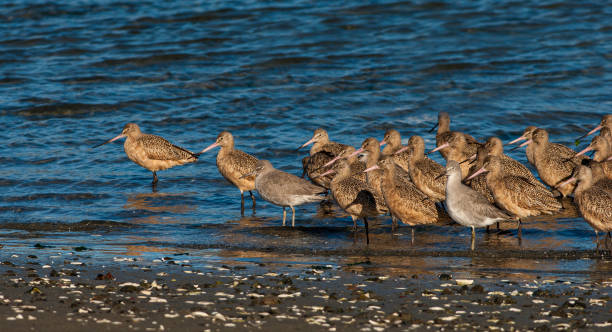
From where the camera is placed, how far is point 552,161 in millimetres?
12180

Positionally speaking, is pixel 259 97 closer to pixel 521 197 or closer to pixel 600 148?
pixel 600 148

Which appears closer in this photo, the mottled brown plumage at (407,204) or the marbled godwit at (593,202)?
the marbled godwit at (593,202)

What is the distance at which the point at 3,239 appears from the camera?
948cm

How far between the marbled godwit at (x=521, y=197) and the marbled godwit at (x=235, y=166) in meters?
3.43

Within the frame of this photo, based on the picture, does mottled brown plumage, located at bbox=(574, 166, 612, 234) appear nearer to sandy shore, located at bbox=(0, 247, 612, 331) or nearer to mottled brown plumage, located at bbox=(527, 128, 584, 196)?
sandy shore, located at bbox=(0, 247, 612, 331)

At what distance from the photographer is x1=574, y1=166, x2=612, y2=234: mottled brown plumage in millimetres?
8984

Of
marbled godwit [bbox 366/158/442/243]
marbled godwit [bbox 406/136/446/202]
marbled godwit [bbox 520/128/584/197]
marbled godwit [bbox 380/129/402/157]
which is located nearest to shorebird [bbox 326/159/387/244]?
marbled godwit [bbox 366/158/442/243]

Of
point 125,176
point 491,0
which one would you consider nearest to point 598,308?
point 125,176

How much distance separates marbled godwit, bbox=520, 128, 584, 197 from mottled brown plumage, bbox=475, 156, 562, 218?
1.83m

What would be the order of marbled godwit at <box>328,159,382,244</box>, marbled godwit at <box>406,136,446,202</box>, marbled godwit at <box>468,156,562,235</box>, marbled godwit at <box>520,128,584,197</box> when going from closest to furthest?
marbled godwit at <box>468,156,562,235</box> → marbled godwit at <box>328,159,382,244</box> → marbled godwit at <box>406,136,446,202</box> → marbled godwit at <box>520,128,584,197</box>

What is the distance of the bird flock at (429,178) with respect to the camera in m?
9.49

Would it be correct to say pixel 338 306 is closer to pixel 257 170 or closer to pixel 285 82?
pixel 257 170

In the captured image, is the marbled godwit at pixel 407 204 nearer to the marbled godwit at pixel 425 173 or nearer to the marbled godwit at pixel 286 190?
the marbled godwit at pixel 286 190

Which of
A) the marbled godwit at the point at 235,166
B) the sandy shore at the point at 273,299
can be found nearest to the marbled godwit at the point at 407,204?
the sandy shore at the point at 273,299
